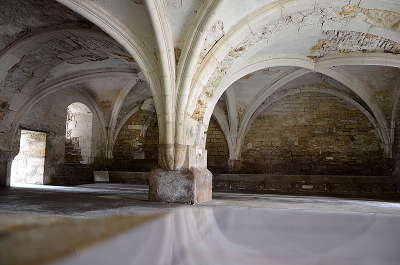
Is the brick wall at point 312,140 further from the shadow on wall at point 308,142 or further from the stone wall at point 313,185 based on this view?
the stone wall at point 313,185

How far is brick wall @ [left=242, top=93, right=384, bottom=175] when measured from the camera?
9586 mm

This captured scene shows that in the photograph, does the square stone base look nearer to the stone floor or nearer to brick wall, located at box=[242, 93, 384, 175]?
the stone floor

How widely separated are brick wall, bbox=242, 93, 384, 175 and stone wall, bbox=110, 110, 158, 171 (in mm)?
3332

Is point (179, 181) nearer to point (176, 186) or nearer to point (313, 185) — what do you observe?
point (176, 186)

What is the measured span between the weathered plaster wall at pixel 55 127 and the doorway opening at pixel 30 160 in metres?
0.15

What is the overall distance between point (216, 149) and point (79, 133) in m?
4.49

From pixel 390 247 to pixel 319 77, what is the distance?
7.51 metres

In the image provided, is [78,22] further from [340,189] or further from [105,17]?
[340,189]

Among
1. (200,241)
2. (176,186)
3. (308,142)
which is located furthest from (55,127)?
(200,241)

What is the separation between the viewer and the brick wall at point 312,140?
31.4ft

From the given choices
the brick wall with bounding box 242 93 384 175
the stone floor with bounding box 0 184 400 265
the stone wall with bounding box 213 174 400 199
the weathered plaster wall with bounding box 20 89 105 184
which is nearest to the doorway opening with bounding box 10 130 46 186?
the weathered plaster wall with bounding box 20 89 105 184

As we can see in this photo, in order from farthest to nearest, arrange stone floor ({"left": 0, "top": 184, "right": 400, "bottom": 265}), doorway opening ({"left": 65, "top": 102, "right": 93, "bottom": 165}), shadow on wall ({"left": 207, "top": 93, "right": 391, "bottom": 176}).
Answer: doorway opening ({"left": 65, "top": 102, "right": 93, "bottom": 165})
shadow on wall ({"left": 207, "top": 93, "right": 391, "bottom": 176})
stone floor ({"left": 0, "top": 184, "right": 400, "bottom": 265})

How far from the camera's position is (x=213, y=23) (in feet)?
15.2

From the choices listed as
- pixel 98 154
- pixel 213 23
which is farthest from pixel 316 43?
pixel 98 154
